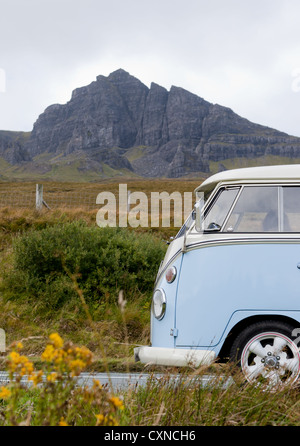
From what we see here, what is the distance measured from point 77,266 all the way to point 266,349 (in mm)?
5137

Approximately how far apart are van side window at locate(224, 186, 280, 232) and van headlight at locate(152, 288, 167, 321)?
966 mm

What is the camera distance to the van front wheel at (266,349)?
370cm

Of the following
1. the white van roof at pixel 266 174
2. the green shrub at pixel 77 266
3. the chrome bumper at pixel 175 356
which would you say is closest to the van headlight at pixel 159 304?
the chrome bumper at pixel 175 356

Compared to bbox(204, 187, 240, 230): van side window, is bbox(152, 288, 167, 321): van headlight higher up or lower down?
lower down

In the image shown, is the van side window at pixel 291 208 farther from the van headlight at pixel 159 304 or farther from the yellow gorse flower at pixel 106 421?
the yellow gorse flower at pixel 106 421

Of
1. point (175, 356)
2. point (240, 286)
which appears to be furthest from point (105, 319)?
point (240, 286)

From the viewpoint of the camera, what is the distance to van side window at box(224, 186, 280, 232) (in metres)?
4.24

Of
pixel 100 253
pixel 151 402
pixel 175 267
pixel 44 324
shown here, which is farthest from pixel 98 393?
pixel 100 253

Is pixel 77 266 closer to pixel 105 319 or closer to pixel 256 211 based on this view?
pixel 105 319

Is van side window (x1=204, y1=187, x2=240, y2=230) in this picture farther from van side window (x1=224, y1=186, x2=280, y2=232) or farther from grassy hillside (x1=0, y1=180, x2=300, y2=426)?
grassy hillside (x1=0, y1=180, x2=300, y2=426)

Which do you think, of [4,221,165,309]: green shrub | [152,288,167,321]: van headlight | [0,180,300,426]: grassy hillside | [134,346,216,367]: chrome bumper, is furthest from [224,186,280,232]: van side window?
[4,221,165,309]: green shrub

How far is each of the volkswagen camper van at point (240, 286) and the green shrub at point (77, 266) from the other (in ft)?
14.5

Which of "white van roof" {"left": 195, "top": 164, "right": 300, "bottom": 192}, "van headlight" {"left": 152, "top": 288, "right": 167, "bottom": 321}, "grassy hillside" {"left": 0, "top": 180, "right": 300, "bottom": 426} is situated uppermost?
"white van roof" {"left": 195, "top": 164, "right": 300, "bottom": 192}
